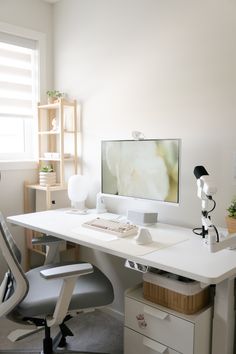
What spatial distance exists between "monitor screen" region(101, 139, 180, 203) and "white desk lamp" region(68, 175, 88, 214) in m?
0.25

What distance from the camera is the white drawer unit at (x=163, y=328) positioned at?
1.48 m

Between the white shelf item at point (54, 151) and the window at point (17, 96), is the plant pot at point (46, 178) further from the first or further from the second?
the window at point (17, 96)

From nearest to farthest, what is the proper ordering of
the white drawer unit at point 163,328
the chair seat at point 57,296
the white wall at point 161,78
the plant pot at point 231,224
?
the white drawer unit at point 163,328
the chair seat at point 57,296
the plant pot at point 231,224
the white wall at point 161,78

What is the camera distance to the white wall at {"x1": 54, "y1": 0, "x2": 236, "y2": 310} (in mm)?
1889

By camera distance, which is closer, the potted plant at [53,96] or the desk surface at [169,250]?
the desk surface at [169,250]

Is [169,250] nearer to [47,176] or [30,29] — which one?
[47,176]

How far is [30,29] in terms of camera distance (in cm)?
278

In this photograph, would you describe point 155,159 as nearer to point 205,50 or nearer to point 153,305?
point 205,50

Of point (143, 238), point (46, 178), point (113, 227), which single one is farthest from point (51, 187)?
point (143, 238)

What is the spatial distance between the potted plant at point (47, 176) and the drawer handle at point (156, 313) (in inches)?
55.5

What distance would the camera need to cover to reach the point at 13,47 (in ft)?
9.01

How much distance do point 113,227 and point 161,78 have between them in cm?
98

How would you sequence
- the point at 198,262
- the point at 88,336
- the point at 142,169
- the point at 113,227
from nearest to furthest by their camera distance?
the point at 198,262
the point at 113,227
the point at 142,169
the point at 88,336

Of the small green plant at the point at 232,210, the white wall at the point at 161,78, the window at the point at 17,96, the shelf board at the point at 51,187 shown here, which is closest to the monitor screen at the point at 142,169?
the white wall at the point at 161,78
